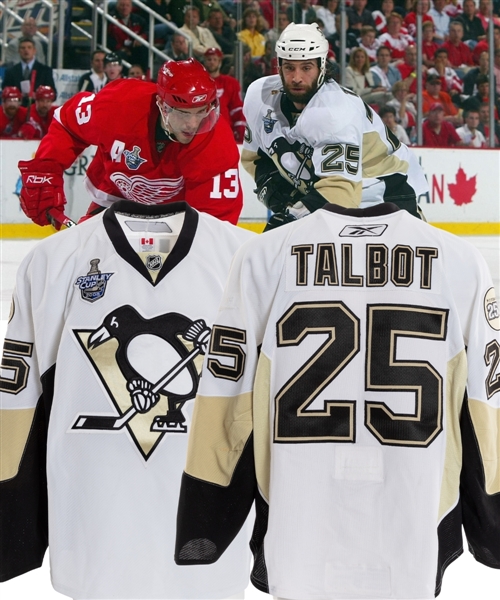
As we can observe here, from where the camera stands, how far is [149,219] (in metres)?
1.63

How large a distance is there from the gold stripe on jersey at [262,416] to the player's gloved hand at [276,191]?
1.81 m

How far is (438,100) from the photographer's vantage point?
8875 millimetres

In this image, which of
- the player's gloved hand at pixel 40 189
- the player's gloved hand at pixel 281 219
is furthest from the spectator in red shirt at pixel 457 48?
the player's gloved hand at pixel 40 189

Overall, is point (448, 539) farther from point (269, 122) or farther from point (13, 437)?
point (269, 122)

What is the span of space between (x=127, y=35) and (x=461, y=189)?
3.14 metres

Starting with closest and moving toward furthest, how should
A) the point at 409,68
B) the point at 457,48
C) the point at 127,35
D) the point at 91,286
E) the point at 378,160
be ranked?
the point at 91,286, the point at 378,160, the point at 127,35, the point at 409,68, the point at 457,48

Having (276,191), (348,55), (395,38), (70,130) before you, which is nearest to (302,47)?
(276,191)

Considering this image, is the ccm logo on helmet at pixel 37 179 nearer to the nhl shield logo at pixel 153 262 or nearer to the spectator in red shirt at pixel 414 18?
the nhl shield logo at pixel 153 262

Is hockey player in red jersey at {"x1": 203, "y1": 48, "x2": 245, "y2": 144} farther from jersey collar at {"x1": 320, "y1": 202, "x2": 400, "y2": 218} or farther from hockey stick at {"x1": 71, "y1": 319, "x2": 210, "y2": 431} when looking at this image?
jersey collar at {"x1": 320, "y1": 202, "x2": 400, "y2": 218}

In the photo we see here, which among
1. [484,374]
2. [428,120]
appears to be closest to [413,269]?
[484,374]

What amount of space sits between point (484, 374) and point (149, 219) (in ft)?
2.03

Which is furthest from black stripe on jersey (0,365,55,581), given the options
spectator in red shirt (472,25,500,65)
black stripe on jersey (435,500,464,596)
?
spectator in red shirt (472,25,500,65)

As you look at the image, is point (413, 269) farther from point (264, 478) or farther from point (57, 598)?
point (57, 598)

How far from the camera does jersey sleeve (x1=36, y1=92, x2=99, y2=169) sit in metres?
2.86
